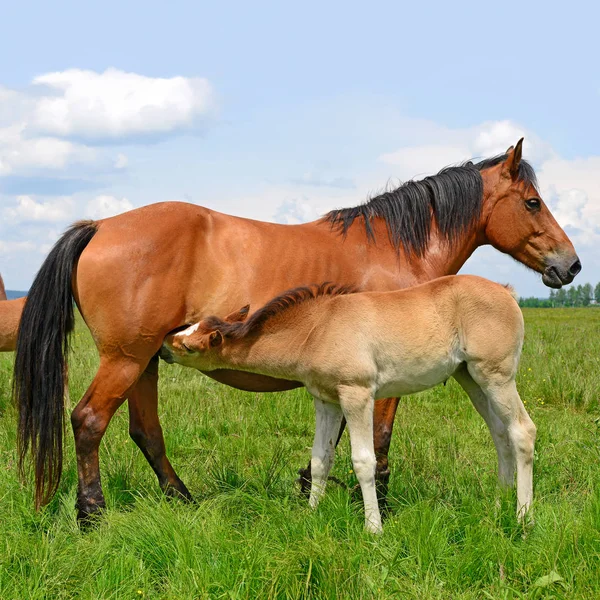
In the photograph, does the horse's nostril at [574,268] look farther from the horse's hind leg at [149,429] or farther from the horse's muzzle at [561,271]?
the horse's hind leg at [149,429]

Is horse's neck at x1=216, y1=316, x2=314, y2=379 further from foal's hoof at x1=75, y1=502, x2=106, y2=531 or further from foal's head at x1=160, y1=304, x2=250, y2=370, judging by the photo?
foal's hoof at x1=75, y1=502, x2=106, y2=531

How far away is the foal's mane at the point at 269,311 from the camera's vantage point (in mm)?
4859

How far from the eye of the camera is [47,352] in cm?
531

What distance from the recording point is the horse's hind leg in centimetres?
556

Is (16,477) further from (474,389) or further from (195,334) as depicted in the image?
(474,389)

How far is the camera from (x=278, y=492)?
16.9 ft

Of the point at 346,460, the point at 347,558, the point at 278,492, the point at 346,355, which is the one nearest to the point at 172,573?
the point at 347,558

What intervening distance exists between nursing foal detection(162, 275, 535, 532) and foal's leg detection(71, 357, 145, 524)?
42 cm

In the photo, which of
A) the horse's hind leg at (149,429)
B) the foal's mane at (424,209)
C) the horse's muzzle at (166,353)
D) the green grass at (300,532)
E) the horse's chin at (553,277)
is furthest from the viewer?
the horse's chin at (553,277)

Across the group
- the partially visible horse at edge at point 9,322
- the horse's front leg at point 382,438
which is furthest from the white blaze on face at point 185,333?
the partially visible horse at edge at point 9,322

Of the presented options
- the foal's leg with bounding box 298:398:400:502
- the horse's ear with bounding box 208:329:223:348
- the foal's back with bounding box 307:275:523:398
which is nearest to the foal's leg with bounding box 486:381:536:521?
the foal's back with bounding box 307:275:523:398

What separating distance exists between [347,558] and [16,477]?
305cm

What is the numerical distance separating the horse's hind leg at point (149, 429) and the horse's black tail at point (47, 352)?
0.58 metres

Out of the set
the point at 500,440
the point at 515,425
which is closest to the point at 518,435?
the point at 515,425
